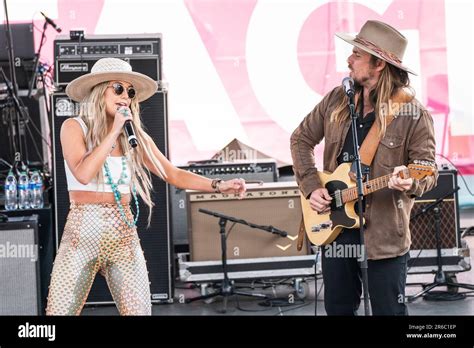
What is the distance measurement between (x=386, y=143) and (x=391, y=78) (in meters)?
0.31

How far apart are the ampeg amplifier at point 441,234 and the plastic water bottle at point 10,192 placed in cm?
260

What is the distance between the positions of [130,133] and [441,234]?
3.21 m

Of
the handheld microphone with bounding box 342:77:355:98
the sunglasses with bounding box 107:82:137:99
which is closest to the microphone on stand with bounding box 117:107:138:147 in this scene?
the sunglasses with bounding box 107:82:137:99

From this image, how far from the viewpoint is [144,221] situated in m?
6.15

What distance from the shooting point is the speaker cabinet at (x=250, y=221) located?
6.30 meters

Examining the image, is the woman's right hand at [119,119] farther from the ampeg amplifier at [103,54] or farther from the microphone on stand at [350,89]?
the ampeg amplifier at [103,54]

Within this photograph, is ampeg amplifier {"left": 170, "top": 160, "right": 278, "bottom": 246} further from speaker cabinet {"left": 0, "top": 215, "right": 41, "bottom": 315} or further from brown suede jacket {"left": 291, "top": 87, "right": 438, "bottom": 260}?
brown suede jacket {"left": 291, "top": 87, "right": 438, "bottom": 260}

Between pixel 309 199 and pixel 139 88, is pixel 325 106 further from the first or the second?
pixel 139 88

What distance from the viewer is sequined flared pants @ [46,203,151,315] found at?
152 inches

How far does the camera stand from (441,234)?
6.37 m

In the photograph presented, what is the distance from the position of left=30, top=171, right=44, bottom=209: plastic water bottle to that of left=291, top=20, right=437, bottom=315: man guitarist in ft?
8.13

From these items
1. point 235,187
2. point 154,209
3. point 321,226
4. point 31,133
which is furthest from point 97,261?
point 31,133

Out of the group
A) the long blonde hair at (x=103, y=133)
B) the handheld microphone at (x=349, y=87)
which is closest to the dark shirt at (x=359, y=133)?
the handheld microphone at (x=349, y=87)
